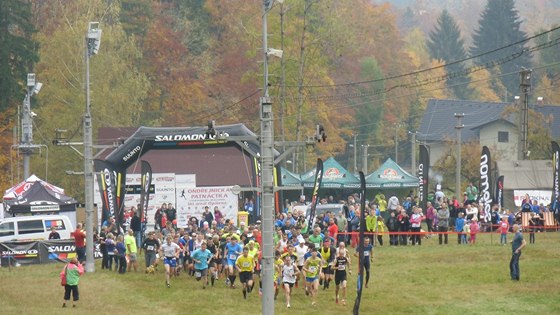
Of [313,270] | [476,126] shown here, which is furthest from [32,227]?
[476,126]

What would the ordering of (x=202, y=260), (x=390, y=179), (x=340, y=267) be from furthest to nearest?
(x=390, y=179), (x=202, y=260), (x=340, y=267)

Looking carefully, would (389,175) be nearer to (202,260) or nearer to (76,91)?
(76,91)

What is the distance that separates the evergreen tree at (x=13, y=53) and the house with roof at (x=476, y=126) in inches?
1293

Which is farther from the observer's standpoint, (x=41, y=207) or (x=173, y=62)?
(x=173, y=62)

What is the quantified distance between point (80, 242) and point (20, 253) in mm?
2867

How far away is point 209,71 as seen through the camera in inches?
3381

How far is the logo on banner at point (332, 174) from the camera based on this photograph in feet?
192

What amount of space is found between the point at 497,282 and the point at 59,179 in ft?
136

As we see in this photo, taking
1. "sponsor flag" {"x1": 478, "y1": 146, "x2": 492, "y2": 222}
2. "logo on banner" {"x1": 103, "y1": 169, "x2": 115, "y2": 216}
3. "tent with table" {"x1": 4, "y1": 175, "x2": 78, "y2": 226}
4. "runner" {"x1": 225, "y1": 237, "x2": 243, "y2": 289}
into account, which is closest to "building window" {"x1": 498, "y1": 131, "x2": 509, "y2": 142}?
"sponsor flag" {"x1": 478, "y1": 146, "x2": 492, "y2": 222}

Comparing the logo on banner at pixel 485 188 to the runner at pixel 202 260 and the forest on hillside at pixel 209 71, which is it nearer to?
the forest on hillside at pixel 209 71

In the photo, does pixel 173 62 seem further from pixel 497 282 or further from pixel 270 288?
pixel 270 288

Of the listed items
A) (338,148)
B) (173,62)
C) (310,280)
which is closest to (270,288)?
(310,280)

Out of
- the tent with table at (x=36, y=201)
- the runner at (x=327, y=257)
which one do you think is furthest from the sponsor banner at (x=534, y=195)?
the runner at (x=327, y=257)

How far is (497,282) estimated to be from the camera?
115 ft
